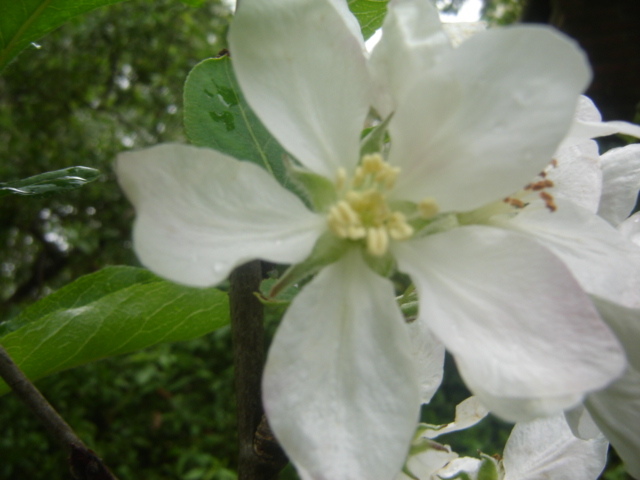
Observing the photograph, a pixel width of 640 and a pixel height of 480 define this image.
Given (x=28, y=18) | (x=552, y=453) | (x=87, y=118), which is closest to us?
(x=28, y=18)

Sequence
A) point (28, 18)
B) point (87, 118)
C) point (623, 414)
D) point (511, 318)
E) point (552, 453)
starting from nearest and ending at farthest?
point (511, 318)
point (623, 414)
point (28, 18)
point (552, 453)
point (87, 118)

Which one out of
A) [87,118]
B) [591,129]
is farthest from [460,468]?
[87,118]

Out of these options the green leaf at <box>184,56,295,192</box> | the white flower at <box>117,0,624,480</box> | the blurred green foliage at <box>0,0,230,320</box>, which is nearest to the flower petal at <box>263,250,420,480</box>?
the white flower at <box>117,0,624,480</box>

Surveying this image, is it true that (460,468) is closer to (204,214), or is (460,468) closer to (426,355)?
(426,355)

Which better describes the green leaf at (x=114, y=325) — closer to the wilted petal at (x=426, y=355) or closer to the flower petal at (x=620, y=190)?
the wilted petal at (x=426, y=355)

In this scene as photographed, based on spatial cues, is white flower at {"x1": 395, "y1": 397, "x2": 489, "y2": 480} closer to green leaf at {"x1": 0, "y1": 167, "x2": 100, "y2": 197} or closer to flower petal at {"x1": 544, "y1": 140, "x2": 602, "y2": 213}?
flower petal at {"x1": 544, "y1": 140, "x2": 602, "y2": 213}

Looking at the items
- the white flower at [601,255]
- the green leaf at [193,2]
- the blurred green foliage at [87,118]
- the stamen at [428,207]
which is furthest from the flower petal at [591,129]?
the blurred green foliage at [87,118]
